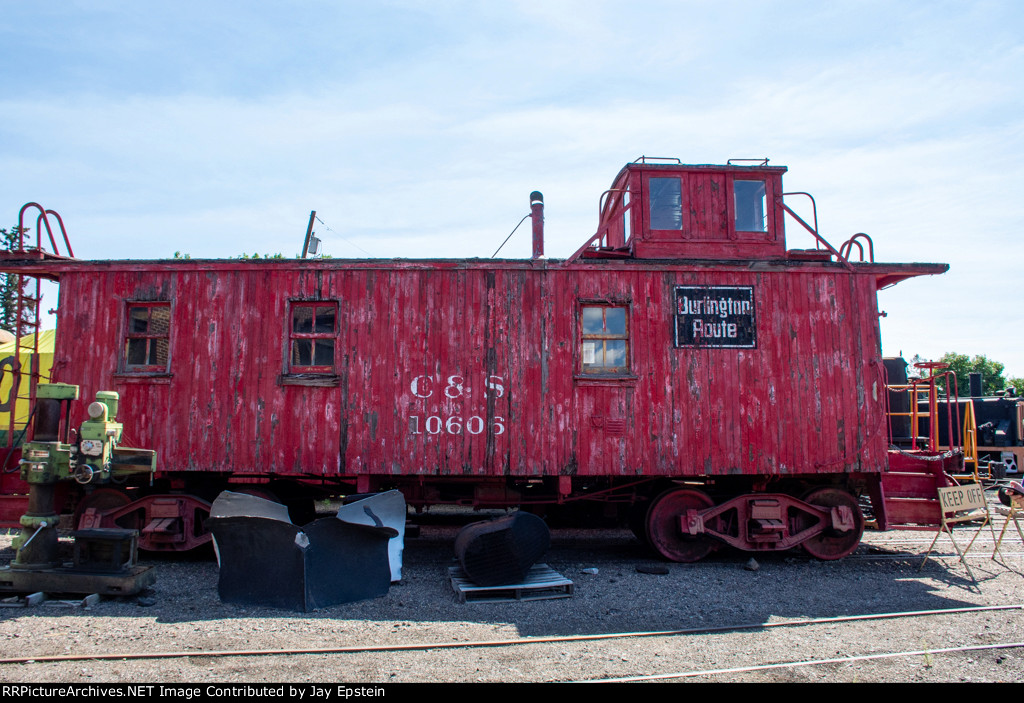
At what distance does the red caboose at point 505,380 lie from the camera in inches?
355

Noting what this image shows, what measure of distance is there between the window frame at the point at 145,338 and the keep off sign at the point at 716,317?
7806 mm

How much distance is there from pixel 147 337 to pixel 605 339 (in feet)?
23.0

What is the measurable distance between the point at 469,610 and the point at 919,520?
6.96 meters

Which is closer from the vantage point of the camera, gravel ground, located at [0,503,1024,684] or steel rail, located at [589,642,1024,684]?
steel rail, located at [589,642,1024,684]

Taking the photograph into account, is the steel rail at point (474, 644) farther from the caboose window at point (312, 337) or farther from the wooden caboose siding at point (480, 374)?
the caboose window at point (312, 337)

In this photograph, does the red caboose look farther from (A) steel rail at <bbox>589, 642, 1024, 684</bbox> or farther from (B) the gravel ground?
(A) steel rail at <bbox>589, 642, 1024, 684</bbox>

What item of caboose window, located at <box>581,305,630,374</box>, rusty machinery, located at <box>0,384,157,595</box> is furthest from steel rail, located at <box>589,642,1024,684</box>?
rusty machinery, located at <box>0,384,157,595</box>

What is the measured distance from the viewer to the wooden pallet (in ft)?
23.7

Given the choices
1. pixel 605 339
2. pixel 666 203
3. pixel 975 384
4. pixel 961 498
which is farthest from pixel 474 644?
pixel 975 384

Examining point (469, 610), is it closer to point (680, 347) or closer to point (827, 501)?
point (680, 347)

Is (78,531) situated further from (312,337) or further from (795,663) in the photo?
(795,663)

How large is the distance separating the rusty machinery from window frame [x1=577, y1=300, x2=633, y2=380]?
237 inches

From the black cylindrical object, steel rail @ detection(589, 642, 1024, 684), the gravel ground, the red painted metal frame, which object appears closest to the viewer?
steel rail @ detection(589, 642, 1024, 684)
